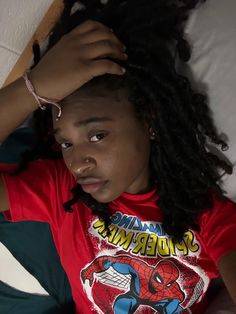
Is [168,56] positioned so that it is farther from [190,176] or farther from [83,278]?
[83,278]

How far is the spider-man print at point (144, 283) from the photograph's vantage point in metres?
0.97

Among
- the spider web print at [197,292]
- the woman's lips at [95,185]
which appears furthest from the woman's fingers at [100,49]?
the spider web print at [197,292]

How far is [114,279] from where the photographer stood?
0.99m

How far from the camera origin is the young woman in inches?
33.0

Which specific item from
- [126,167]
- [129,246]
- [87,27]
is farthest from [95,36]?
[129,246]

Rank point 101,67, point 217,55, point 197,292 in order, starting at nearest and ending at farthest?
point 101,67 < point 217,55 < point 197,292

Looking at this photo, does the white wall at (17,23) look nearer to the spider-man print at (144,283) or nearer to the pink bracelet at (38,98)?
the pink bracelet at (38,98)

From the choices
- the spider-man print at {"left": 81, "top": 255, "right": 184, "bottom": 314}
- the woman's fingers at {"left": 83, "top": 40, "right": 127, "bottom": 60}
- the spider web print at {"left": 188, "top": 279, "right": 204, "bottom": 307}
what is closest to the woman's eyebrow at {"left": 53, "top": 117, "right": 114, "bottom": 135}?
the woman's fingers at {"left": 83, "top": 40, "right": 127, "bottom": 60}

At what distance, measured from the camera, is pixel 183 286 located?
98 centimetres

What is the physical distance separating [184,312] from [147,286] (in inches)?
4.9

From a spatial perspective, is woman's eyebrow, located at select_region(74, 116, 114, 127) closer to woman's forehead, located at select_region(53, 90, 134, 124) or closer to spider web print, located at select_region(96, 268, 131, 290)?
woman's forehead, located at select_region(53, 90, 134, 124)

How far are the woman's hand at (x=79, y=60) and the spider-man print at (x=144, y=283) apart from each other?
1.31 feet

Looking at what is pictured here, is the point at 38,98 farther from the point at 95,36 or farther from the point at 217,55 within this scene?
the point at 217,55

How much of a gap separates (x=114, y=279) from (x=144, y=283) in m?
0.07
